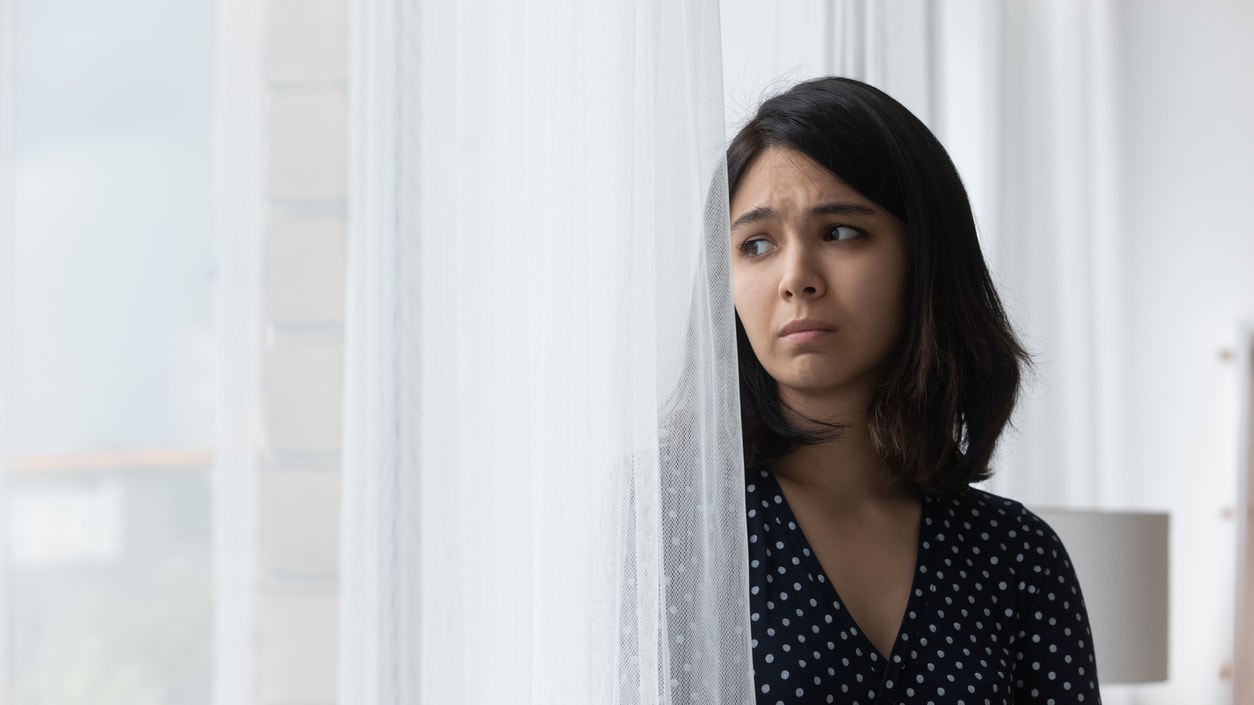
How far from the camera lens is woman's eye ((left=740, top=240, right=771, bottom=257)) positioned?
2.81 ft

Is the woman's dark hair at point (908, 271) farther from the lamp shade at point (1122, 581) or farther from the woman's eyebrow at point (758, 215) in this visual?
the lamp shade at point (1122, 581)

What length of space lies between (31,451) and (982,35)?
70.0 inches

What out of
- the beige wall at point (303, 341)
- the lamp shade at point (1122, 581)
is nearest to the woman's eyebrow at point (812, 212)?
the beige wall at point (303, 341)

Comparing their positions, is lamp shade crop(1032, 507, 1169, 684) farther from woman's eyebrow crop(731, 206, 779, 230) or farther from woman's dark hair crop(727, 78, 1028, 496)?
woman's eyebrow crop(731, 206, 779, 230)

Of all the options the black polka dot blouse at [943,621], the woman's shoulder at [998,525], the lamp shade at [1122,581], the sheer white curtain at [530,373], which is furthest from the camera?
the lamp shade at [1122,581]

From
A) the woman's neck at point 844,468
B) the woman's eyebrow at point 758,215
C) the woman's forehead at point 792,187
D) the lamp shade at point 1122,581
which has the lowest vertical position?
the lamp shade at point 1122,581

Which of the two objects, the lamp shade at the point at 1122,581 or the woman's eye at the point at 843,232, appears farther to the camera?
the lamp shade at the point at 1122,581

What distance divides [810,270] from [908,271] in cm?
10

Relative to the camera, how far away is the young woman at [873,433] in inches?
32.8

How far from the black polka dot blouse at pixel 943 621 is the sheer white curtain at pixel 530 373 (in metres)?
0.13

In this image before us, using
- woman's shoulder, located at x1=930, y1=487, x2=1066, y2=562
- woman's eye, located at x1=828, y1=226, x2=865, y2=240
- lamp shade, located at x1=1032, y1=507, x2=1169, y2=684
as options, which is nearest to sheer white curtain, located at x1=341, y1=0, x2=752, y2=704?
woman's eye, located at x1=828, y1=226, x2=865, y2=240

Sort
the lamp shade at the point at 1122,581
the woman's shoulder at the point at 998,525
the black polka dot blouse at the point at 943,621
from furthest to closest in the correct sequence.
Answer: the lamp shade at the point at 1122,581
the woman's shoulder at the point at 998,525
the black polka dot blouse at the point at 943,621

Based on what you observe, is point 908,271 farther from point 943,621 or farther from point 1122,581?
point 1122,581

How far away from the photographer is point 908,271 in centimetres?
90
